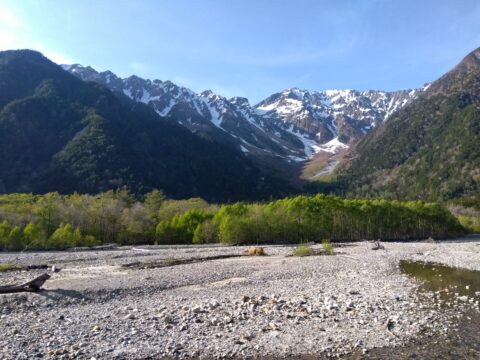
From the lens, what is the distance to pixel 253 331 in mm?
17953

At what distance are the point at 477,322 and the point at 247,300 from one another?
12085 mm

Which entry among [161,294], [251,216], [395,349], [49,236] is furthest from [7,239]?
[395,349]

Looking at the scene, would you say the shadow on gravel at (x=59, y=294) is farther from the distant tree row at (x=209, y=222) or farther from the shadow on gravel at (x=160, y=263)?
the distant tree row at (x=209, y=222)

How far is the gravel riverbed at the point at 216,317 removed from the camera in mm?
16031

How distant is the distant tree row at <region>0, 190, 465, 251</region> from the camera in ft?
266

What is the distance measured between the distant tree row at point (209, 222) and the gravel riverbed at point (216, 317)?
167 ft

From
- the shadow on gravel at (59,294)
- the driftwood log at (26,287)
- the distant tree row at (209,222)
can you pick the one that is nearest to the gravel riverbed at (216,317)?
the shadow on gravel at (59,294)

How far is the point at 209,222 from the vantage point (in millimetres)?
90000

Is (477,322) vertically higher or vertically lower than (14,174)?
lower

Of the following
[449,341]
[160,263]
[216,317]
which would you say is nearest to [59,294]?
[216,317]

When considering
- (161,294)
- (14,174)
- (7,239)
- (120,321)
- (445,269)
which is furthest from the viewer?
(14,174)

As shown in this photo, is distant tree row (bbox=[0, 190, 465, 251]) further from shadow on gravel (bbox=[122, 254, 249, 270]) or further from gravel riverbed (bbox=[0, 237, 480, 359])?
gravel riverbed (bbox=[0, 237, 480, 359])

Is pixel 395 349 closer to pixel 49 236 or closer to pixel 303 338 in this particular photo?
pixel 303 338

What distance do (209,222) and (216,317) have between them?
70383 mm
